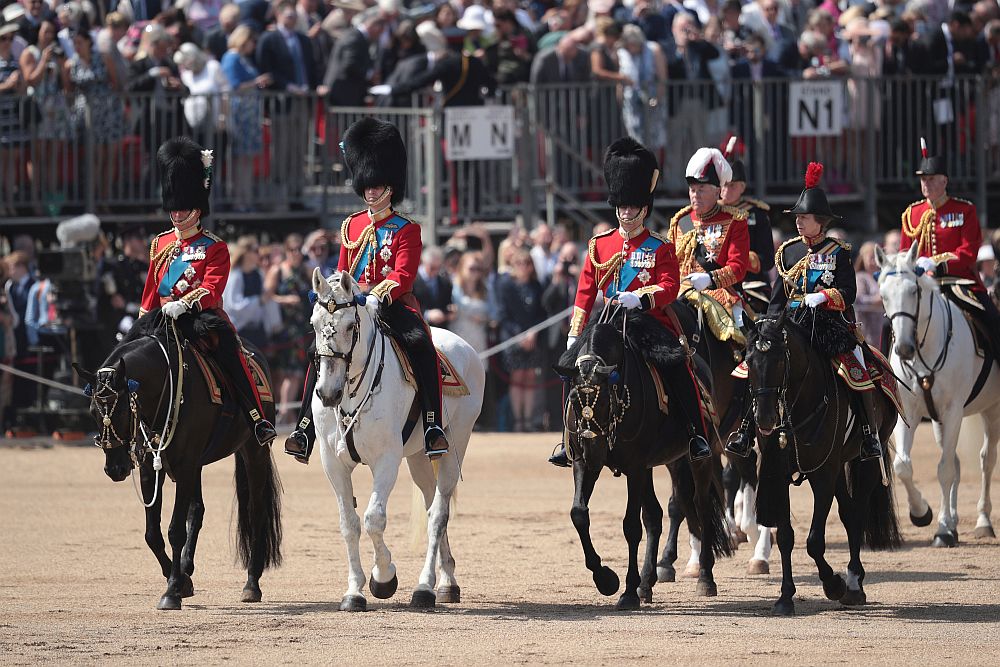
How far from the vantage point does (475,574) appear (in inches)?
506

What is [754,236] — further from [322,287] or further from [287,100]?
[287,100]

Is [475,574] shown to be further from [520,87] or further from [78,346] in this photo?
[520,87]

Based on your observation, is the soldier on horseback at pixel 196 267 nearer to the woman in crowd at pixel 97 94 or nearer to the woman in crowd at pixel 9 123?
the woman in crowd at pixel 97 94

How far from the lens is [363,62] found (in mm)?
22031

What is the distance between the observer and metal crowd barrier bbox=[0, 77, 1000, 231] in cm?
2145

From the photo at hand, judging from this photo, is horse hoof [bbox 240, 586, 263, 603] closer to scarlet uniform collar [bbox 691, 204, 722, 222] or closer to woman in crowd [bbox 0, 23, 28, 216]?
scarlet uniform collar [bbox 691, 204, 722, 222]

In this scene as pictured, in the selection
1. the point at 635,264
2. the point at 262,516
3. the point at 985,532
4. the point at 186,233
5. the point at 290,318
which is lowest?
the point at 985,532

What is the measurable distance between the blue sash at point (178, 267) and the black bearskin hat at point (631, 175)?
257cm

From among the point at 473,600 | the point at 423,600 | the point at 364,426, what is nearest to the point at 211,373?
the point at 364,426

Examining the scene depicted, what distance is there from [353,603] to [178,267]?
2.41 metres

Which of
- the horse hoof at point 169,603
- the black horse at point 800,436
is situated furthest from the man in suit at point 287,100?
the black horse at point 800,436

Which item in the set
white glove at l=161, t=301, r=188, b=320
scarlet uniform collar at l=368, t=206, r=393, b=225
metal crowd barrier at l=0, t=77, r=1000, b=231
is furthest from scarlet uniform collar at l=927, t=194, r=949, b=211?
metal crowd barrier at l=0, t=77, r=1000, b=231

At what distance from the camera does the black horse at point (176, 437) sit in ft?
36.3

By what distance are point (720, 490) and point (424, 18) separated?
12.3m
